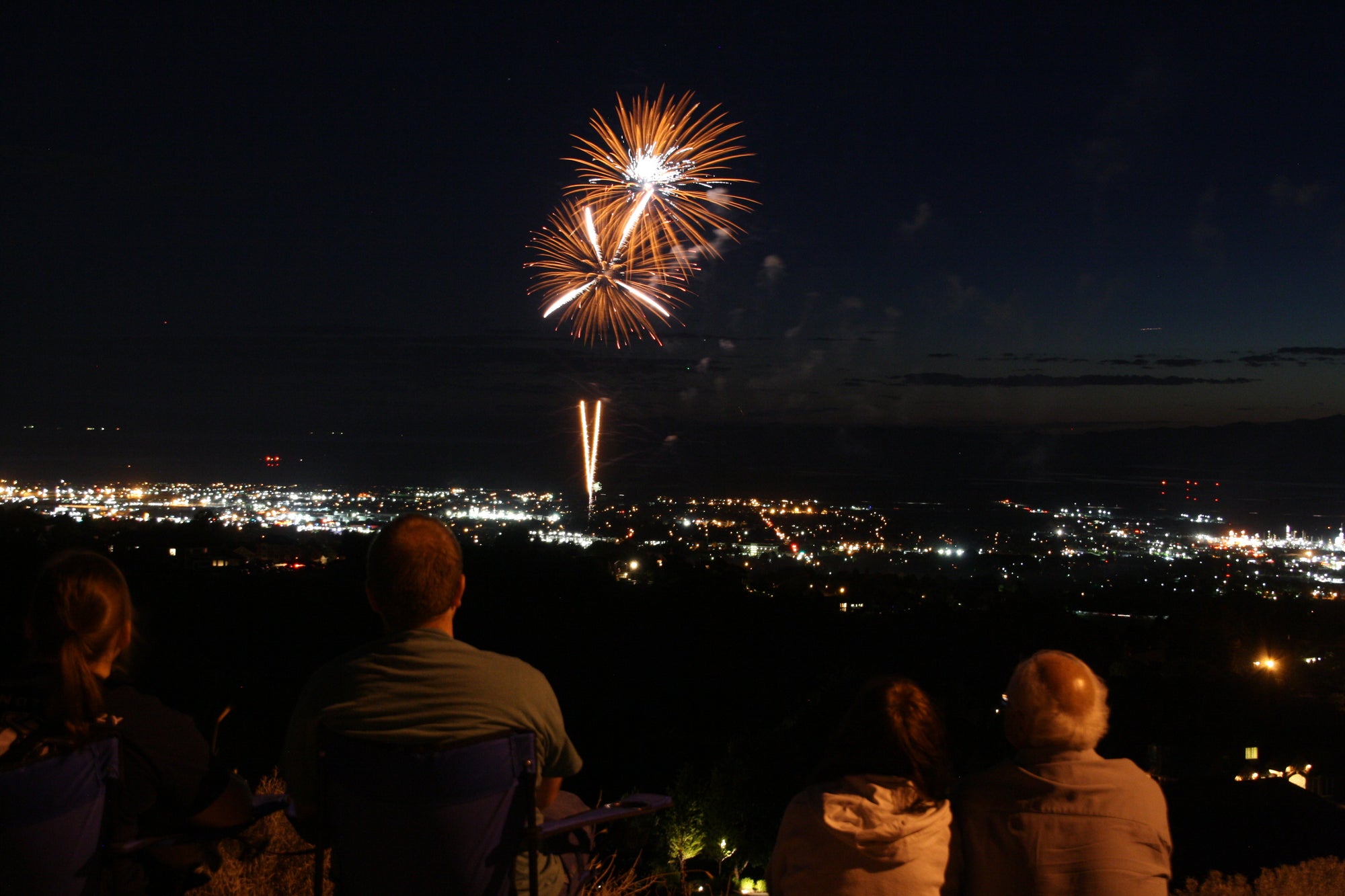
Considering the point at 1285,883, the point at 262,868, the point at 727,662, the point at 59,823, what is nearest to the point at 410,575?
the point at 59,823

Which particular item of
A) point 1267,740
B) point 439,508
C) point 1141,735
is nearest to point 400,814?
point 1141,735

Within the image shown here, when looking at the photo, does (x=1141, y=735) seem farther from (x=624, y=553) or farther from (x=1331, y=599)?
(x=624, y=553)

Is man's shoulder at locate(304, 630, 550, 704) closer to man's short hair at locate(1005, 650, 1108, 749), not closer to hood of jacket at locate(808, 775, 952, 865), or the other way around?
hood of jacket at locate(808, 775, 952, 865)

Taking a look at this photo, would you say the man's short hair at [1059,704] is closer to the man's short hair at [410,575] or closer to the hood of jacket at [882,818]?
the hood of jacket at [882,818]

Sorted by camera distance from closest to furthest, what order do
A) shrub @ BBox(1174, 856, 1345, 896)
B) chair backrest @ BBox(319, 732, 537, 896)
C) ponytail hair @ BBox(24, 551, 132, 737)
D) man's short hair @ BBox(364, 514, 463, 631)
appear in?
1. chair backrest @ BBox(319, 732, 537, 896)
2. ponytail hair @ BBox(24, 551, 132, 737)
3. man's short hair @ BBox(364, 514, 463, 631)
4. shrub @ BBox(1174, 856, 1345, 896)

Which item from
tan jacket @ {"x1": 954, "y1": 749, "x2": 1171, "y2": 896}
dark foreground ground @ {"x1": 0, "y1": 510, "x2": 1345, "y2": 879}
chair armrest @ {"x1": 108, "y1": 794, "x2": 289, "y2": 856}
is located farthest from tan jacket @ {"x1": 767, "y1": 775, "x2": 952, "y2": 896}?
dark foreground ground @ {"x1": 0, "y1": 510, "x2": 1345, "y2": 879}

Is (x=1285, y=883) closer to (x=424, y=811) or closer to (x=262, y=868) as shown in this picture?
(x=424, y=811)
